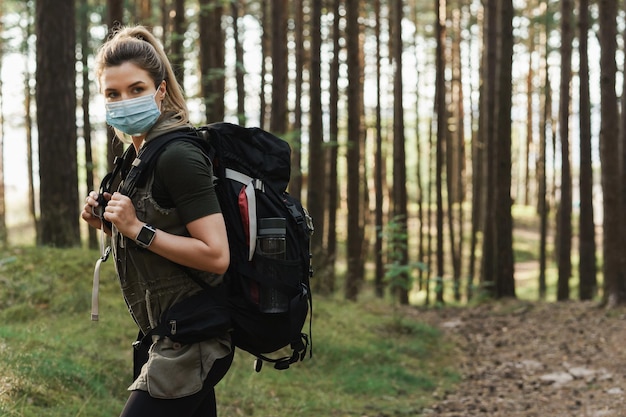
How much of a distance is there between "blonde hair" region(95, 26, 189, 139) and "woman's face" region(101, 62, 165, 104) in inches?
0.7

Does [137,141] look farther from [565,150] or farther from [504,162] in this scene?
[565,150]

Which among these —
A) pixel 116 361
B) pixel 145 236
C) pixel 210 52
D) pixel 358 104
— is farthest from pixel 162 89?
pixel 358 104

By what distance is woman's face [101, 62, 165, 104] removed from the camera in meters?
2.77

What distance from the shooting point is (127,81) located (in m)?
2.78

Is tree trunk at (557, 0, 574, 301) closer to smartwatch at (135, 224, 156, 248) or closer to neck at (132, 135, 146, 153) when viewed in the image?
neck at (132, 135, 146, 153)

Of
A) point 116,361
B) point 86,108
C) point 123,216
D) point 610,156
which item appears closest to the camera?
point 123,216

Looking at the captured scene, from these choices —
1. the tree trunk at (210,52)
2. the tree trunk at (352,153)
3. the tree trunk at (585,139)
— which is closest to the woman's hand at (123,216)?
the tree trunk at (210,52)

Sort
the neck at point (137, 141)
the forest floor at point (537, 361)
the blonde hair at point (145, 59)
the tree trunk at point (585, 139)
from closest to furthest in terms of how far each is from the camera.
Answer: the blonde hair at point (145, 59), the neck at point (137, 141), the forest floor at point (537, 361), the tree trunk at point (585, 139)

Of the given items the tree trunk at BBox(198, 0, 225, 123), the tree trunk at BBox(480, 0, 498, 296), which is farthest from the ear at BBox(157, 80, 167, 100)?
the tree trunk at BBox(480, 0, 498, 296)

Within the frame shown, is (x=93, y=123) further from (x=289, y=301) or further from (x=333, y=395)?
(x=289, y=301)

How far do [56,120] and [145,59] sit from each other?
8.77 meters

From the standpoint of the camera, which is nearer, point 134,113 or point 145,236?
point 145,236

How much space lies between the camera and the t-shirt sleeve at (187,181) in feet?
8.25

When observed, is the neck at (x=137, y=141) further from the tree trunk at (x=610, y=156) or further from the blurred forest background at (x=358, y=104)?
the tree trunk at (x=610, y=156)
